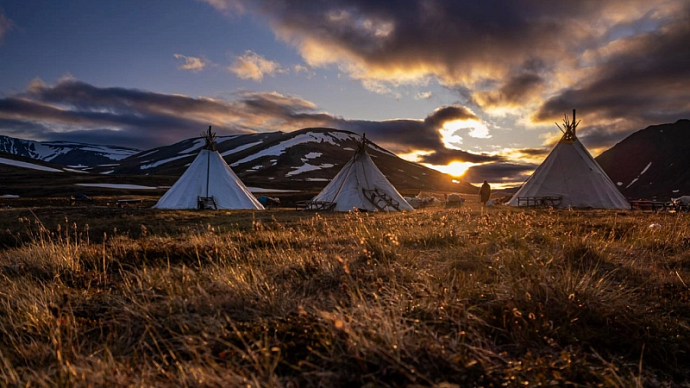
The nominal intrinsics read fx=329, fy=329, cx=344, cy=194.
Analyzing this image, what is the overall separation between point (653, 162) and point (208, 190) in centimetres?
15441

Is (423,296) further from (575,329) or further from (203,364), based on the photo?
(203,364)

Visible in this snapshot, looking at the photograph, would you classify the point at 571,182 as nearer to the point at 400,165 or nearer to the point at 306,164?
the point at 306,164

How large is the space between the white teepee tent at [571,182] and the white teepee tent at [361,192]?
10.5 meters

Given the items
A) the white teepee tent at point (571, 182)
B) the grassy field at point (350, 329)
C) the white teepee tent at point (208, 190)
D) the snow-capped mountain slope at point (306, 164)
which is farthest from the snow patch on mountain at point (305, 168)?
the grassy field at point (350, 329)

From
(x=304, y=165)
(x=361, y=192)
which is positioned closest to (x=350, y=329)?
Answer: (x=361, y=192)

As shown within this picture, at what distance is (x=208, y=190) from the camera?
2345 centimetres

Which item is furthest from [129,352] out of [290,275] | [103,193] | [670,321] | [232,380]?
[103,193]

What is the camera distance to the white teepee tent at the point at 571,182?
23.2 m

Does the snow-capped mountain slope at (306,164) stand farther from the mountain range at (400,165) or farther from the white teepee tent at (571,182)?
the white teepee tent at (571,182)

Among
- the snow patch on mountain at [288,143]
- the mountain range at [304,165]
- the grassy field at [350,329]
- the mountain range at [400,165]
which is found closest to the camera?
the grassy field at [350,329]

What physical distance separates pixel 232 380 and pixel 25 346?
6.05 ft

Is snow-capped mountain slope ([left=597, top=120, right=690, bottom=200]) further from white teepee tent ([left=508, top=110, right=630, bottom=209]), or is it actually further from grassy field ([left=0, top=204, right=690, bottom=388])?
grassy field ([left=0, top=204, right=690, bottom=388])

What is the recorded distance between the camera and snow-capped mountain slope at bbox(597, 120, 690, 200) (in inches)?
3999

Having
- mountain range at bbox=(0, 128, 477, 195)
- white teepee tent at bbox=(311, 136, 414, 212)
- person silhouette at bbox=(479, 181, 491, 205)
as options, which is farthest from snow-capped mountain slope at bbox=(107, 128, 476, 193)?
white teepee tent at bbox=(311, 136, 414, 212)
